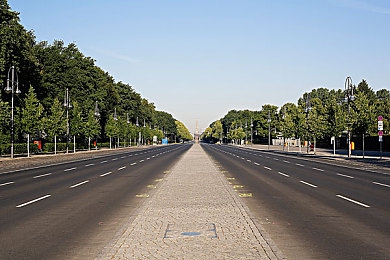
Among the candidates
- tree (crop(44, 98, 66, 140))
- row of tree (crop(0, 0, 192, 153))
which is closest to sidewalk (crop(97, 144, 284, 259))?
row of tree (crop(0, 0, 192, 153))

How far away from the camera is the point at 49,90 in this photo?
7625 cm

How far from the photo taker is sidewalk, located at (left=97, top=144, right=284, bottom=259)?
7328 millimetres

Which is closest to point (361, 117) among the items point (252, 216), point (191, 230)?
point (252, 216)

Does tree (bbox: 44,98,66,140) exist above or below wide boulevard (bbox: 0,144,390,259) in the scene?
above

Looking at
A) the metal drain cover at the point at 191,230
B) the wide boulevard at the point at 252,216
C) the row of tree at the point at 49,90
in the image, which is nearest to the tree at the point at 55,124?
the row of tree at the point at 49,90

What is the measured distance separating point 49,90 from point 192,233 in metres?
71.8

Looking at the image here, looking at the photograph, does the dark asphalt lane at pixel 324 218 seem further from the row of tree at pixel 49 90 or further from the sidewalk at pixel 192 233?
the row of tree at pixel 49 90

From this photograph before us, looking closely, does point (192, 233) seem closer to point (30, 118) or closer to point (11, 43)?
point (30, 118)

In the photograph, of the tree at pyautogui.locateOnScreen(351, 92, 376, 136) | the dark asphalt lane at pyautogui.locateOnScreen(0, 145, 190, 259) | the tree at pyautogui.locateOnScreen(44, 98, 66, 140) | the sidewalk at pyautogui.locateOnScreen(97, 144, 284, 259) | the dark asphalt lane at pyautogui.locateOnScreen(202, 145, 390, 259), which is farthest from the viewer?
the tree at pyautogui.locateOnScreen(44, 98, 66, 140)

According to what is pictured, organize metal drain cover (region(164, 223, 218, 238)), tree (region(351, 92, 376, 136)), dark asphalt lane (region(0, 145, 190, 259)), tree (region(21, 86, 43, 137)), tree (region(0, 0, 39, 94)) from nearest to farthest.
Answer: dark asphalt lane (region(0, 145, 190, 259)) → metal drain cover (region(164, 223, 218, 238)) → tree (region(0, 0, 39, 94)) → tree (region(21, 86, 43, 137)) → tree (region(351, 92, 376, 136))

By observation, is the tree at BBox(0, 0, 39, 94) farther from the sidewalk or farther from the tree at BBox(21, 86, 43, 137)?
the sidewalk

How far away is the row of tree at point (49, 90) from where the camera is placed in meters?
51.4

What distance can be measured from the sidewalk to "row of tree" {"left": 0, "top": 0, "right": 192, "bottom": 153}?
119 feet

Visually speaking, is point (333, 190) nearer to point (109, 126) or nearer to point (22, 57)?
point (22, 57)
